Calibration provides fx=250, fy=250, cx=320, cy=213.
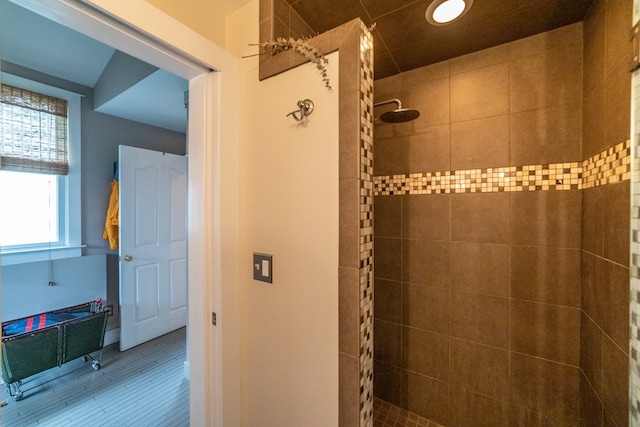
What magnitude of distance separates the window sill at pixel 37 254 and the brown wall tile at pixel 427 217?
3029mm

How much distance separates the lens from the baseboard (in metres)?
2.59

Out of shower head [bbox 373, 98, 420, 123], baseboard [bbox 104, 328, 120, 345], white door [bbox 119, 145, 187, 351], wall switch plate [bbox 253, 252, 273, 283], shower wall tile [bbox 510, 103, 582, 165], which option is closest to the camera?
wall switch plate [bbox 253, 252, 273, 283]

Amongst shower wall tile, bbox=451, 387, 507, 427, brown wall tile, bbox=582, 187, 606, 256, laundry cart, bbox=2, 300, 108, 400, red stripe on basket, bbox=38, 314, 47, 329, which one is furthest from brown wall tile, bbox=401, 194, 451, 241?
red stripe on basket, bbox=38, 314, 47, 329

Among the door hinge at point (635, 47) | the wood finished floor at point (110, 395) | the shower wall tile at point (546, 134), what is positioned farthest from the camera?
→ the wood finished floor at point (110, 395)

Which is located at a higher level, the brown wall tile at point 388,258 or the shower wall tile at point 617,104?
the shower wall tile at point 617,104

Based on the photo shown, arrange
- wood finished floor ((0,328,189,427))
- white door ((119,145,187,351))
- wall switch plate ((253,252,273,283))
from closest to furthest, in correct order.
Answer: wall switch plate ((253,252,273,283)) < wood finished floor ((0,328,189,427)) < white door ((119,145,187,351))

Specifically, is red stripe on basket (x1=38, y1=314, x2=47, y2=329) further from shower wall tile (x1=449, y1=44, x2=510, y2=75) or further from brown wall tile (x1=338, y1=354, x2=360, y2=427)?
shower wall tile (x1=449, y1=44, x2=510, y2=75)

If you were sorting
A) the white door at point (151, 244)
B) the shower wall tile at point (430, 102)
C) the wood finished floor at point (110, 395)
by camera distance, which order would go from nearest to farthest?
1. the shower wall tile at point (430, 102)
2. the wood finished floor at point (110, 395)
3. the white door at point (151, 244)

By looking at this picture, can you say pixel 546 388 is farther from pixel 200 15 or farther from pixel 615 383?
pixel 200 15

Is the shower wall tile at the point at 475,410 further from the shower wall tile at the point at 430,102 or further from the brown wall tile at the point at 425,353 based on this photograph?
the shower wall tile at the point at 430,102

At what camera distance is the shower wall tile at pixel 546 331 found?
1318 millimetres

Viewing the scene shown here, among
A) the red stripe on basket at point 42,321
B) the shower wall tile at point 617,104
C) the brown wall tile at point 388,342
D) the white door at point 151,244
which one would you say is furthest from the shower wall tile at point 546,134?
the red stripe on basket at point 42,321

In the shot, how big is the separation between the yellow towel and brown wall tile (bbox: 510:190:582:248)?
334 cm

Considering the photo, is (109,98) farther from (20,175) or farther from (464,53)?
(464,53)
